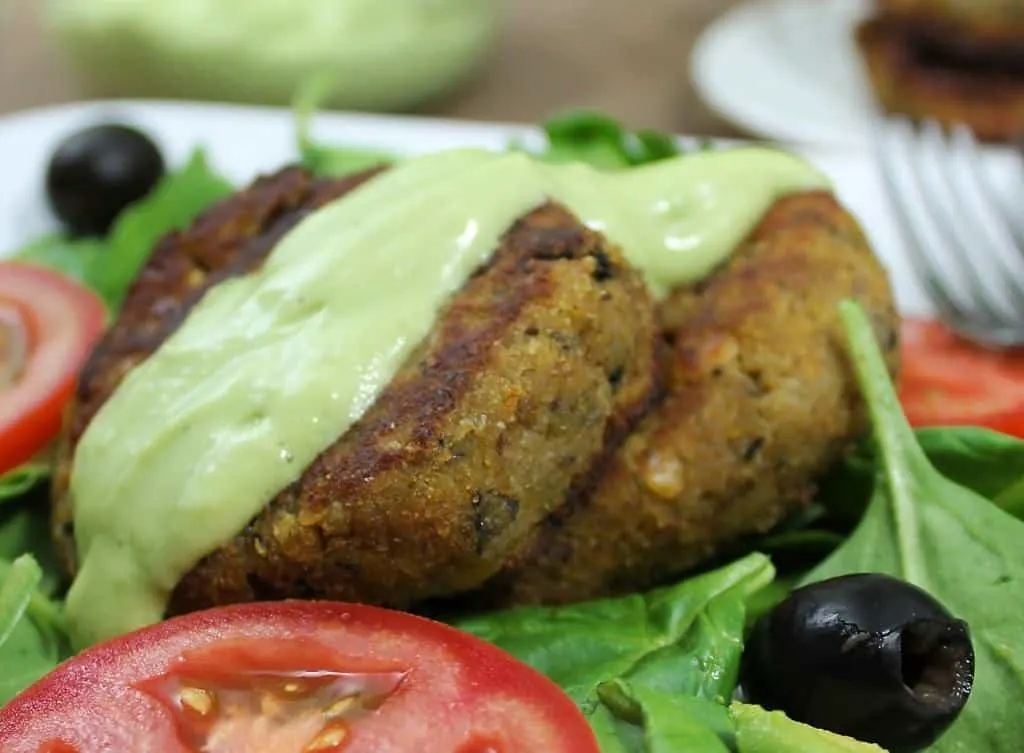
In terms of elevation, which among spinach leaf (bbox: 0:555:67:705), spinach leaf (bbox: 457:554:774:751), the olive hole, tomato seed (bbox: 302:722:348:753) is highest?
tomato seed (bbox: 302:722:348:753)

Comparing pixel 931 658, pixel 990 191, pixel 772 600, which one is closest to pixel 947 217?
pixel 990 191

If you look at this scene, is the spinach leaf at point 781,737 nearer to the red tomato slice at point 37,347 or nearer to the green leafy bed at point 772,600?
the green leafy bed at point 772,600

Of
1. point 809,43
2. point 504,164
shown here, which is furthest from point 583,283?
point 809,43

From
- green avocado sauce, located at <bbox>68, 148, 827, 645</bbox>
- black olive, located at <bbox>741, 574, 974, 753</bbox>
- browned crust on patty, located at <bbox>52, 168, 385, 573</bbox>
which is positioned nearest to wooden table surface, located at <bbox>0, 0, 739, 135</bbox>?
browned crust on patty, located at <bbox>52, 168, 385, 573</bbox>

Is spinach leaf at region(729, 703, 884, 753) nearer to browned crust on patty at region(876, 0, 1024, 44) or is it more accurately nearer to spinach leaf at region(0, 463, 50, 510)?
spinach leaf at region(0, 463, 50, 510)

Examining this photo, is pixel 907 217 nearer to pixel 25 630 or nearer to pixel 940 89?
pixel 940 89

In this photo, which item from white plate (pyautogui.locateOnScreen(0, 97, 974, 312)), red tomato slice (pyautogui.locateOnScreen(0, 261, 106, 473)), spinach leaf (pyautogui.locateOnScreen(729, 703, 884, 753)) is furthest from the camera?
white plate (pyautogui.locateOnScreen(0, 97, 974, 312))
